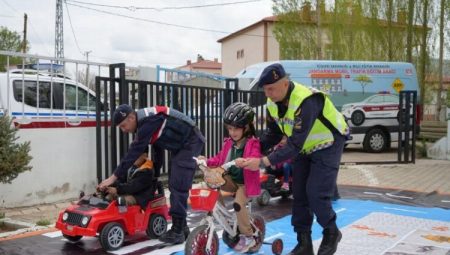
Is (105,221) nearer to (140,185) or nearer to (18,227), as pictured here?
(140,185)

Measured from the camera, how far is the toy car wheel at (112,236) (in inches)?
196

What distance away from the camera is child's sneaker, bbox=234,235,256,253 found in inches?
192

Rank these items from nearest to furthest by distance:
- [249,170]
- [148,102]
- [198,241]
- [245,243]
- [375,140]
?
[198,241] < [249,170] < [245,243] < [148,102] < [375,140]

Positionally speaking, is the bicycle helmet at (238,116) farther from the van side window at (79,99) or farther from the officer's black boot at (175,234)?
the van side window at (79,99)

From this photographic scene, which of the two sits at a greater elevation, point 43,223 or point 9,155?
point 9,155

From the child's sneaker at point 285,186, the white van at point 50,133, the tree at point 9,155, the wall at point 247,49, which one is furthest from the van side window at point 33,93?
the wall at point 247,49

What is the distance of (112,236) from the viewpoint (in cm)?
509

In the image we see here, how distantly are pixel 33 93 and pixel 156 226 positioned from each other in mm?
3656

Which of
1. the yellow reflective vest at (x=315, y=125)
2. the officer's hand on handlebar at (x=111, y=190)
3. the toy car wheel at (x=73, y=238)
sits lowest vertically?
the toy car wheel at (x=73, y=238)

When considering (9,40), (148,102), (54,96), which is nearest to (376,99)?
(148,102)

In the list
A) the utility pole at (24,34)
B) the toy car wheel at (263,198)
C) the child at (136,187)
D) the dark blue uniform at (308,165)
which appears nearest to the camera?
the dark blue uniform at (308,165)

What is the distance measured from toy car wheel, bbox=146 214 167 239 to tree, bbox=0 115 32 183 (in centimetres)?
178

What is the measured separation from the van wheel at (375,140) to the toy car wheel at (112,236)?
11.8 metres

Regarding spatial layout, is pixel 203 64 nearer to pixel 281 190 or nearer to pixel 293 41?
pixel 293 41
